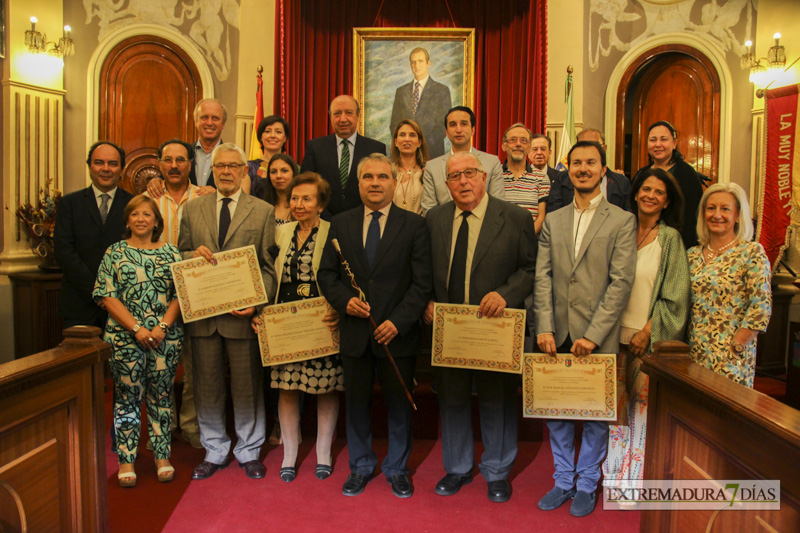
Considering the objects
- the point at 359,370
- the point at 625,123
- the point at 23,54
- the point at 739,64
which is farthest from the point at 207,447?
the point at 739,64

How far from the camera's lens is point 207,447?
3.02m

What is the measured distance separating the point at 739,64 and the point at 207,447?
19.7ft

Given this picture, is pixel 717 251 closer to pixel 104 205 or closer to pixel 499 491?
pixel 499 491

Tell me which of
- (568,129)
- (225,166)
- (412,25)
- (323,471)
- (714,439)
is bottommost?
(323,471)

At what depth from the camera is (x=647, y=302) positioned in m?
2.59

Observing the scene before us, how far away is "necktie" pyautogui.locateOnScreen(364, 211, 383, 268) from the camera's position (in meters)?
2.75

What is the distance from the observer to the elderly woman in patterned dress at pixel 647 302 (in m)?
2.54

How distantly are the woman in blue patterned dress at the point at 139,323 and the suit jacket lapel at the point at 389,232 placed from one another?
101 cm

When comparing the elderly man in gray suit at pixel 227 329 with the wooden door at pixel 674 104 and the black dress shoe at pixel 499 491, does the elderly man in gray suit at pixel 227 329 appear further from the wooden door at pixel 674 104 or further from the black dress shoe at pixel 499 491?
the wooden door at pixel 674 104

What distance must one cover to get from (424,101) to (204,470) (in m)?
4.43

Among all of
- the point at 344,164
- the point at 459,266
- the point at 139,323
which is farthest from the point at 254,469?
the point at 344,164

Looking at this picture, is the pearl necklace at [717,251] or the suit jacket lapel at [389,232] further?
the suit jacket lapel at [389,232]

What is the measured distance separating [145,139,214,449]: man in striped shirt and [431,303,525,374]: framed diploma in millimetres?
1436

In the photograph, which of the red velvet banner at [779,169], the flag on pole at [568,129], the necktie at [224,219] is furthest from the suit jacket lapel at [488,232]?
the red velvet banner at [779,169]
